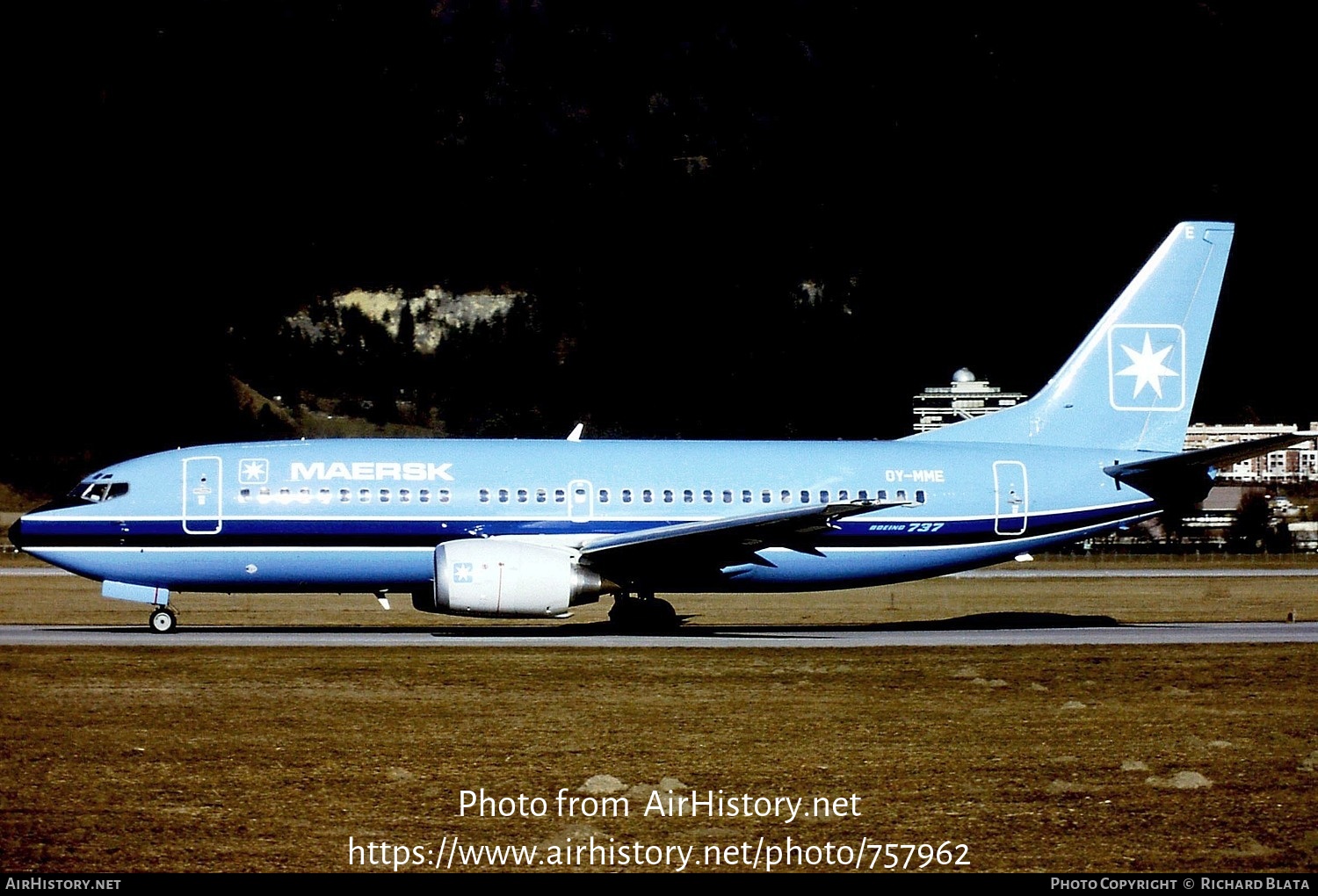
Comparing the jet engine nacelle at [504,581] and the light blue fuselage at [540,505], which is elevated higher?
the light blue fuselage at [540,505]

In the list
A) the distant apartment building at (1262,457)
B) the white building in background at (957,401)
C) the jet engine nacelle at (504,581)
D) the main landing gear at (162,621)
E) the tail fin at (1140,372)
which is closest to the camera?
the jet engine nacelle at (504,581)

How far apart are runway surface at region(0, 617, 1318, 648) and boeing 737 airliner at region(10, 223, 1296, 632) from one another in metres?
0.95

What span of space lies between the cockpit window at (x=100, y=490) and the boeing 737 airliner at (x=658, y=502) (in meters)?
0.04

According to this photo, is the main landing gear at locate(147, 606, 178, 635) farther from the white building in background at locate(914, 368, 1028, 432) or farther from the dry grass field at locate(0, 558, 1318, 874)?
the white building in background at locate(914, 368, 1028, 432)

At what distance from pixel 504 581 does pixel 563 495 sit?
317cm

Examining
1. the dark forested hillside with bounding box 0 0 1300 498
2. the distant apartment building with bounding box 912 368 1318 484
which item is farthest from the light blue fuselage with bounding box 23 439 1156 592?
the distant apartment building with bounding box 912 368 1318 484

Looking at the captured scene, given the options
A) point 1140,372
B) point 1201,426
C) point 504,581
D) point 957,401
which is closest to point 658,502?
point 504,581

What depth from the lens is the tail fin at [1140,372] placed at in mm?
35219

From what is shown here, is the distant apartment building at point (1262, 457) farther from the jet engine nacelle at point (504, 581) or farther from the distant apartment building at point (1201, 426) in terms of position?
the jet engine nacelle at point (504, 581)

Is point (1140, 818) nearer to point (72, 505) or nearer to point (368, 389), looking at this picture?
point (72, 505)

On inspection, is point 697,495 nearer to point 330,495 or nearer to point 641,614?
point 641,614

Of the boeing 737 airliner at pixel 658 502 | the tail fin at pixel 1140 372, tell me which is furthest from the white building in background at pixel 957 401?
the boeing 737 airliner at pixel 658 502

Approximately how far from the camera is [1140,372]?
35.2m

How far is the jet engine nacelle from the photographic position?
95.5 ft
